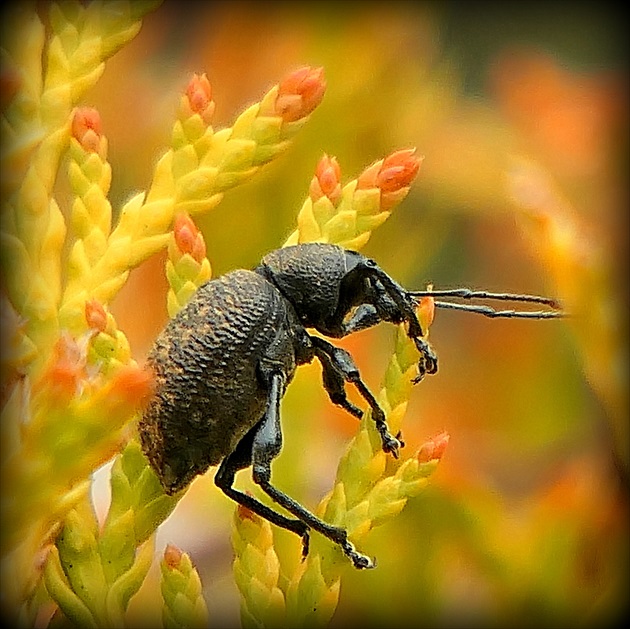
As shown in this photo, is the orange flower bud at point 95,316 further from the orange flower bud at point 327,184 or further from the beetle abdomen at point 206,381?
the orange flower bud at point 327,184

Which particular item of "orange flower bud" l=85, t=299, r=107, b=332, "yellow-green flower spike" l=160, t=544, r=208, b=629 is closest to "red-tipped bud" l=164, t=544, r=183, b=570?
"yellow-green flower spike" l=160, t=544, r=208, b=629

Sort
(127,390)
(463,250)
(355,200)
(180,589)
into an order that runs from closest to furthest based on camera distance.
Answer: (127,390)
(180,589)
(355,200)
(463,250)

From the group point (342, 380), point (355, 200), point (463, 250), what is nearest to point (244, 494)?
point (342, 380)

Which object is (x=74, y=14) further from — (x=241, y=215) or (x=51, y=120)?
(x=241, y=215)

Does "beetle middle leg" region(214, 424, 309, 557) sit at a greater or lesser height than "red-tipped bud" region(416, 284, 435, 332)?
lesser

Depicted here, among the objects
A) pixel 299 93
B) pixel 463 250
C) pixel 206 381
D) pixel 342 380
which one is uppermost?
pixel 299 93

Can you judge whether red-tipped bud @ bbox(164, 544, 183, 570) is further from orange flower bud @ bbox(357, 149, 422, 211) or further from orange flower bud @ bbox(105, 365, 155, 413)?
orange flower bud @ bbox(357, 149, 422, 211)

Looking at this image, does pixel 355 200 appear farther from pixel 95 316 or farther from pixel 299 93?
pixel 95 316
